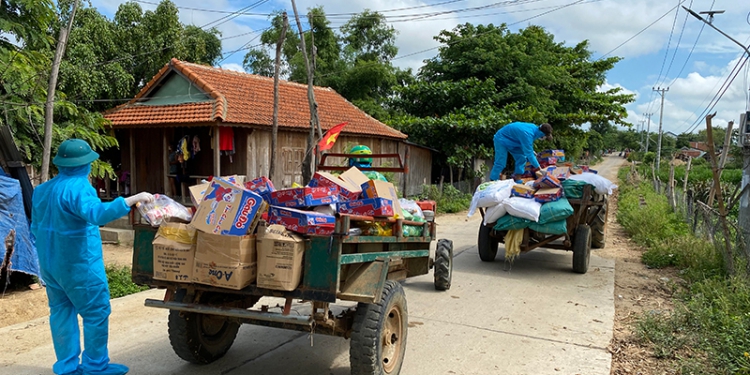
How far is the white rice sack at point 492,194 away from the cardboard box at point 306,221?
4598mm

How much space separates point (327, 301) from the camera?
3346 millimetres

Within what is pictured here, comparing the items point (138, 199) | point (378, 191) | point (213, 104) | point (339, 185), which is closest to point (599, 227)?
point (378, 191)

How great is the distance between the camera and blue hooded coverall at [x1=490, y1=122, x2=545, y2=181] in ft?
29.3

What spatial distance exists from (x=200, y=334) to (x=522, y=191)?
5049 millimetres

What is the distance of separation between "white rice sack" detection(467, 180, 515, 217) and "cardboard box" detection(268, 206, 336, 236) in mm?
4598

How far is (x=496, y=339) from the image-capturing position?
16.9 ft

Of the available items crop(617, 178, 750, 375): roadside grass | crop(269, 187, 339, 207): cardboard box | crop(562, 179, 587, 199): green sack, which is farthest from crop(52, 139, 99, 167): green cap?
crop(562, 179, 587, 199): green sack

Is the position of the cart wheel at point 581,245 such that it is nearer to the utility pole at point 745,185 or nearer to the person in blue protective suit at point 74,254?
the utility pole at point 745,185

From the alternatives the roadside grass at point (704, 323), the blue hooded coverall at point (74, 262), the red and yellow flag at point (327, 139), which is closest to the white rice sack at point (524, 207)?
the roadside grass at point (704, 323)

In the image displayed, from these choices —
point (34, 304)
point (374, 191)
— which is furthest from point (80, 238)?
point (34, 304)

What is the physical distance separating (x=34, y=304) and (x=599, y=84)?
87.2 feet

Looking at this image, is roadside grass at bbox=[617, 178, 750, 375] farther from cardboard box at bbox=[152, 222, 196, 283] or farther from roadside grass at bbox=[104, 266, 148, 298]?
roadside grass at bbox=[104, 266, 148, 298]

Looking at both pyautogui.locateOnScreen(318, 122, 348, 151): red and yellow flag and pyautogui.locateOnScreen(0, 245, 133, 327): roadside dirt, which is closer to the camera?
pyautogui.locateOnScreen(0, 245, 133, 327): roadside dirt

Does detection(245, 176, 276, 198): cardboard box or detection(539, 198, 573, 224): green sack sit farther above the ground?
detection(245, 176, 276, 198): cardboard box
